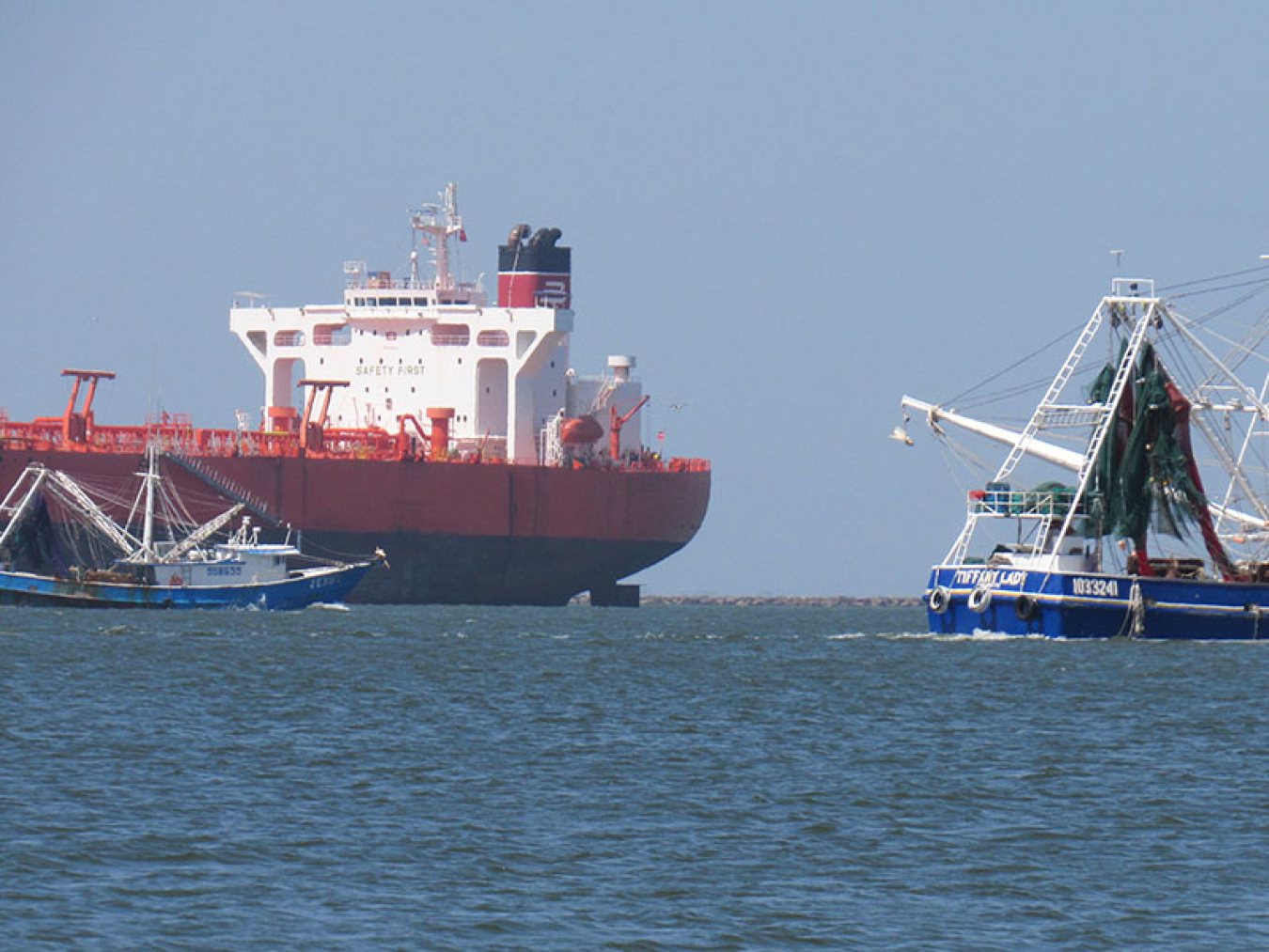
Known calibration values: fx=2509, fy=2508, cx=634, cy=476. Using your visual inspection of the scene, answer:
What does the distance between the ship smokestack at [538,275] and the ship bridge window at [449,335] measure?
457 cm

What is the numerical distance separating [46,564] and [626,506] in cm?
2101

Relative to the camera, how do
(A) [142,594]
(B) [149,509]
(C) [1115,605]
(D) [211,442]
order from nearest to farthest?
1. (C) [1115,605]
2. (B) [149,509]
3. (A) [142,594]
4. (D) [211,442]

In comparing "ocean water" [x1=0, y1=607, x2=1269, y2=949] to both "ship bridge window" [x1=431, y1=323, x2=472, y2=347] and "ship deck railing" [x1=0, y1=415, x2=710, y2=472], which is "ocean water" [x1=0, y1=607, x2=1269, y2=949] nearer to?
"ship deck railing" [x1=0, y1=415, x2=710, y2=472]

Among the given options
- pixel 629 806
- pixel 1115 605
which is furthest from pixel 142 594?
pixel 629 806

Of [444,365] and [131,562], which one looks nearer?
[131,562]

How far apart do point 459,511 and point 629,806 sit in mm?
52216

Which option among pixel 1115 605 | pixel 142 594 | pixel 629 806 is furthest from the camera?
pixel 142 594

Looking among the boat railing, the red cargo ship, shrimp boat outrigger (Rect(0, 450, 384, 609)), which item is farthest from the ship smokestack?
the boat railing

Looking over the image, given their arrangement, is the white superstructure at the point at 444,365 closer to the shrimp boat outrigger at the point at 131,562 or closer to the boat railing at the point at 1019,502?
the shrimp boat outrigger at the point at 131,562

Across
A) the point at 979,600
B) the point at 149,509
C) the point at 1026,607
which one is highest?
the point at 149,509

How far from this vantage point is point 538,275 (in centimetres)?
8738

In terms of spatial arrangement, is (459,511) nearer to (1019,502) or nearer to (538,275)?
(538,275)

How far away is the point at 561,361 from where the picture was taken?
8475 cm

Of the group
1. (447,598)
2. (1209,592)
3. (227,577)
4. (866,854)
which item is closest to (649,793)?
(866,854)
